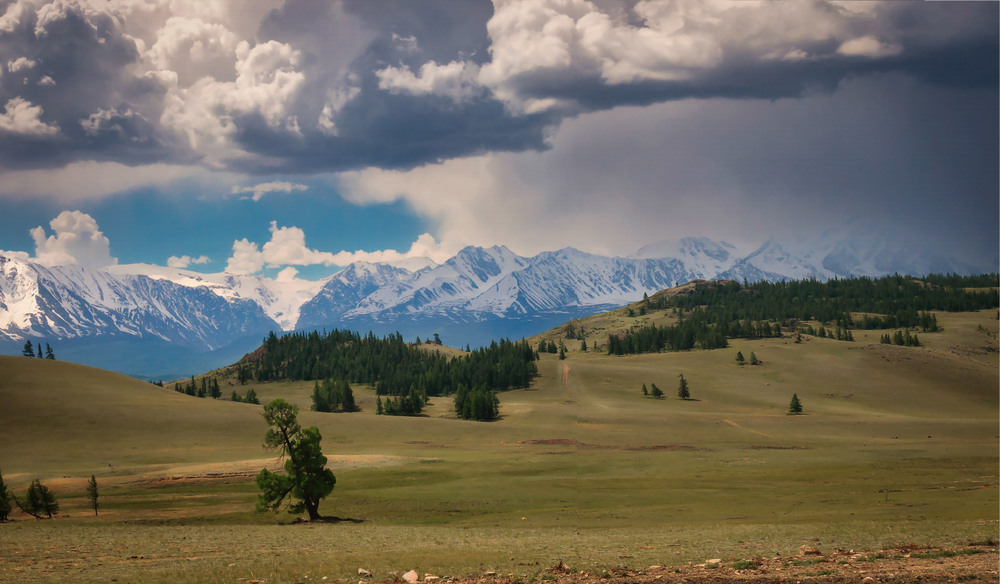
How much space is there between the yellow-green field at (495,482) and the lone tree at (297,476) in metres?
1.88

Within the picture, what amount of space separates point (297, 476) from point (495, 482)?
22879 millimetres

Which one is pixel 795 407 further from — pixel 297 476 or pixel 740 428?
pixel 297 476

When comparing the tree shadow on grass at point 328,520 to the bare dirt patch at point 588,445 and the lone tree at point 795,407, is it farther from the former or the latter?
the lone tree at point 795,407

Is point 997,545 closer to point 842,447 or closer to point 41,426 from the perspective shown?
point 842,447

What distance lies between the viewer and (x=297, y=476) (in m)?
48.4

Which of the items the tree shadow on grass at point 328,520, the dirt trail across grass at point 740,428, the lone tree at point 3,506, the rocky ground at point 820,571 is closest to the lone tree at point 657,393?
the dirt trail across grass at point 740,428

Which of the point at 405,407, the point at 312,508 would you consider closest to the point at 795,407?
the point at 405,407

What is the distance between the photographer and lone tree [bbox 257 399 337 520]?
4772cm

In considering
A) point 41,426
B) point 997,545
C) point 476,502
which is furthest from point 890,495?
point 41,426

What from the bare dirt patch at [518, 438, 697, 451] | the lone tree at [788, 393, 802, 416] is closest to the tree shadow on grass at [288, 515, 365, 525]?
the bare dirt patch at [518, 438, 697, 451]

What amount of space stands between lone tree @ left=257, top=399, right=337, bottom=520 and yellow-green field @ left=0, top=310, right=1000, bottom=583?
6.16 ft

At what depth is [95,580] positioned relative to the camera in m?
23.9

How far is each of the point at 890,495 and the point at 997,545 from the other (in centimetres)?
2389

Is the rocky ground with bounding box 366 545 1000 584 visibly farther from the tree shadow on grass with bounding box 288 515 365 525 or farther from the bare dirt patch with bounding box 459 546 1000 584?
the tree shadow on grass with bounding box 288 515 365 525
